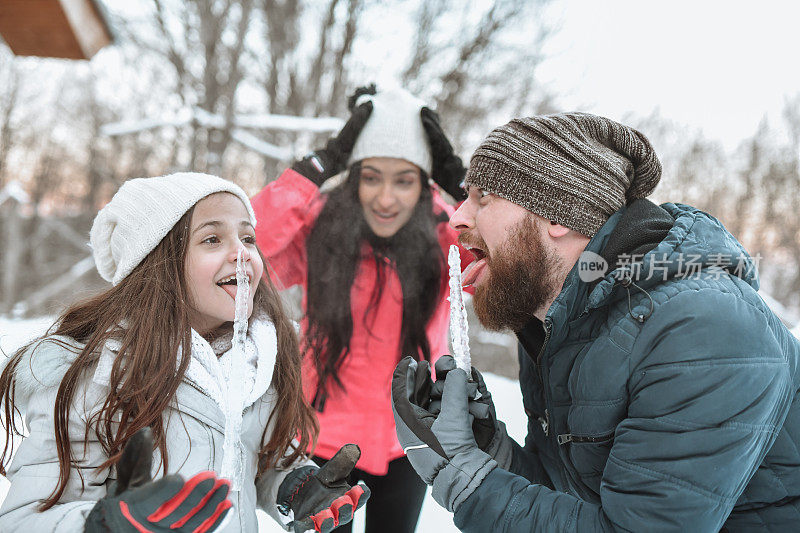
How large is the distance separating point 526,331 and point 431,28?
28.7ft

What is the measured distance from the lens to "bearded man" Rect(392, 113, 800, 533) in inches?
46.9

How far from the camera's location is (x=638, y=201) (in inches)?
64.0

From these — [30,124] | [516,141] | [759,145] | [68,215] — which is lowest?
[68,215]

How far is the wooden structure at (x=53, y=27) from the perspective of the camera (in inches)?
67.5

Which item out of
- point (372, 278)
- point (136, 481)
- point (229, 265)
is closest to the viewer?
point (136, 481)

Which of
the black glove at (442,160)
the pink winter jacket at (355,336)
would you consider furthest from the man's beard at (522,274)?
the black glove at (442,160)

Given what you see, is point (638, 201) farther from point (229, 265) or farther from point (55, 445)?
point (55, 445)

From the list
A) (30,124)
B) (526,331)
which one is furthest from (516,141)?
(30,124)

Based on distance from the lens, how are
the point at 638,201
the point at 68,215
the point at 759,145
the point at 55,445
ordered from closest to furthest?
1. the point at 55,445
2. the point at 638,201
3. the point at 759,145
4. the point at 68,215

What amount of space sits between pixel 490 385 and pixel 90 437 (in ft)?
13.1

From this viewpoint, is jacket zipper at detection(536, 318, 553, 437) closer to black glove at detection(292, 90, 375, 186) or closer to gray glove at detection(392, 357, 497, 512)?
gray glove at detection(392, 357, 497, 512)

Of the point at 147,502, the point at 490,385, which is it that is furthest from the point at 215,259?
the point at 490,385

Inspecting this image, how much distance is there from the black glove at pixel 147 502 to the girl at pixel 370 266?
118cm

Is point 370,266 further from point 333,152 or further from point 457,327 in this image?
point 457,327
